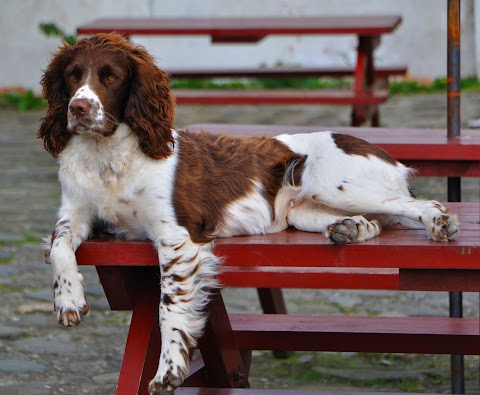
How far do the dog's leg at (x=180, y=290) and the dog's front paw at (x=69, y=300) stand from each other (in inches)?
9.3

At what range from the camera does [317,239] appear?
313cm

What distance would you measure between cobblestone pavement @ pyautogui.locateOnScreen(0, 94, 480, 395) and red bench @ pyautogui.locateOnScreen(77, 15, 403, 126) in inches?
42.7

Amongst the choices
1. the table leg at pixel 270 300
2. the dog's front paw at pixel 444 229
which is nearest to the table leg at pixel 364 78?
the table leg at pixel 270 300

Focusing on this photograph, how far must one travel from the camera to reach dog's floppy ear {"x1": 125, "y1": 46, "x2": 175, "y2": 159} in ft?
10.4

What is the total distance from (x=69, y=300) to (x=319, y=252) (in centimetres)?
73

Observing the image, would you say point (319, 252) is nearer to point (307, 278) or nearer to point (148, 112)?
point (307, 278)

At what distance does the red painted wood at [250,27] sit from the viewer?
27.7 ft

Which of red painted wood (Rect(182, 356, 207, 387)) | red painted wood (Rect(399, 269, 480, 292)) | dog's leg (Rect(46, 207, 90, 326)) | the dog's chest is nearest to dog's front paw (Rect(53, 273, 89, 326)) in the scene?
dog's leg (Rect(46, 207, 90, 326))

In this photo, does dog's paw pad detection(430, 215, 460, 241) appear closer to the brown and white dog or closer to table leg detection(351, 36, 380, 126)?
the brown and white dog

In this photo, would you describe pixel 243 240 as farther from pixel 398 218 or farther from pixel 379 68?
pixel 379 68

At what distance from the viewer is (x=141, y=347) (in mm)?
3223

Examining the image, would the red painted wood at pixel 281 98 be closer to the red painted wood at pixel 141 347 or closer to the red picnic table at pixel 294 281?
the red picnic table at pixel 294 281

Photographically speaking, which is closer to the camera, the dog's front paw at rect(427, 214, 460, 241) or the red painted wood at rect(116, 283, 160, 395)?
the dog's front paw at rect(427, 214, 460, 241)

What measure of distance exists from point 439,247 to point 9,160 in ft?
22.2
